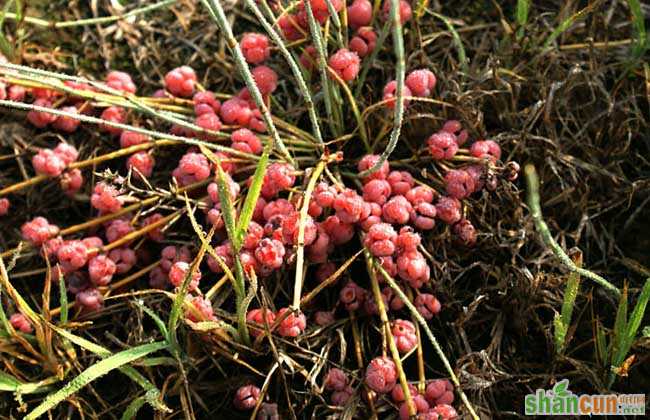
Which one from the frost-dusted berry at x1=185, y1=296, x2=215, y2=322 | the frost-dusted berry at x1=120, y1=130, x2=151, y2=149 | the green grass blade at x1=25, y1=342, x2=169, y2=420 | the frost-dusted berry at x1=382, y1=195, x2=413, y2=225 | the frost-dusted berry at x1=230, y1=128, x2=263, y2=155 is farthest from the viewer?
the frost-dusted berry at x1=120, y1=130, x2=151, y2=149

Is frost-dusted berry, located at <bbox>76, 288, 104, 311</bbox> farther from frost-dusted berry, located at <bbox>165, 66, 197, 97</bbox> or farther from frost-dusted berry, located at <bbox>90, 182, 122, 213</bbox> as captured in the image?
frost-dusted berry, located at <bbox>165, 66, 197, 97</bbox>

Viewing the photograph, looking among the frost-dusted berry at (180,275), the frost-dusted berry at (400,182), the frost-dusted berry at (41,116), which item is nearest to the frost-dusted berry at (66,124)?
the frost-dusted berry at (41,116)

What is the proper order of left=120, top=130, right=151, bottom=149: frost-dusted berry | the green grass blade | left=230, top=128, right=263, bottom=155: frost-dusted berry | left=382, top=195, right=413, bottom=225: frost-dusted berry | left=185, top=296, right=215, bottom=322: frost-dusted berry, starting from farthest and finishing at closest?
left=120, top=130, right=151, bottom=149: frost-dusted berry, left=230, top=128, right=263, bottom=155: frost-dusted berry, left=382, top=195, right=413, bottom=225: frost-dusted berry, left=185, top=296, right=215, bottom=322: frost-dusted berry, the green grass blade

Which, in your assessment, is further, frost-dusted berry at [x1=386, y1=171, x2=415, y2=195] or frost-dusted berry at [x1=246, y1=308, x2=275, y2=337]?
frost-dusted berry at [x1=386, y1=171, x2=415, y2=195]

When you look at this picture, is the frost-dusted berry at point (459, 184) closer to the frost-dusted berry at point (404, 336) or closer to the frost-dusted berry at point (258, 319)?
the frost-dusted berry at point (404, 336)

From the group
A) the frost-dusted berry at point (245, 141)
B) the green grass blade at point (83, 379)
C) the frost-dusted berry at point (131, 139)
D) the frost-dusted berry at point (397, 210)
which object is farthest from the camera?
the frost-dusted berry at point (131, 139)

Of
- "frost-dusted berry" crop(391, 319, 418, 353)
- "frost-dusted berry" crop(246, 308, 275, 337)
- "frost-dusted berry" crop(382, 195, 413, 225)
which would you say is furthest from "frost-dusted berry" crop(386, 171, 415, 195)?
"frost-dusted berry" crop(246, 308, 275, 337)

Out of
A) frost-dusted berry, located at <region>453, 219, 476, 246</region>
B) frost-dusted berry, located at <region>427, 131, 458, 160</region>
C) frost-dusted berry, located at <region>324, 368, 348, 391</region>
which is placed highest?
frost-dusted berry, located at <region>427, 131, 458, 160</region>

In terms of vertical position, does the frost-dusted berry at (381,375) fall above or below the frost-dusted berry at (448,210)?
below

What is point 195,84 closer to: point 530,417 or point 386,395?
point 386,395
